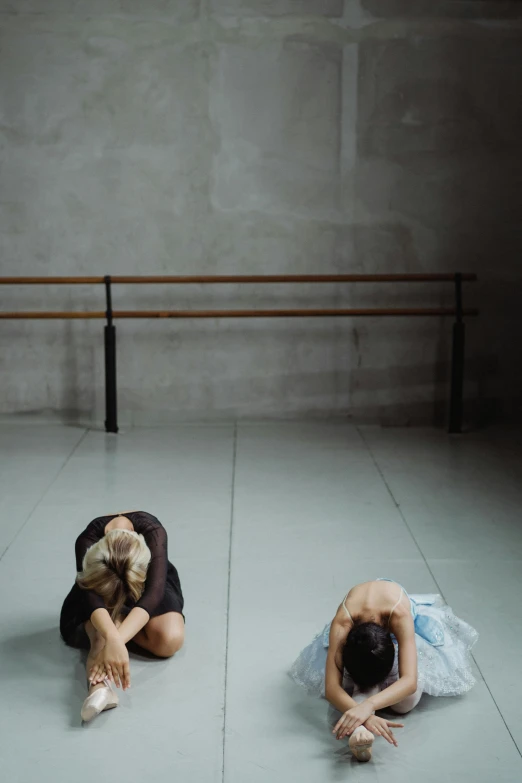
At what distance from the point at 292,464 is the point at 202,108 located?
7.04 ft

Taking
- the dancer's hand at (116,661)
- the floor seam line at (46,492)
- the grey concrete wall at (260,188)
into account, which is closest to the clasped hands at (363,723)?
the dancer's hand at (116,661)

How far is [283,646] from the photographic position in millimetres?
2658

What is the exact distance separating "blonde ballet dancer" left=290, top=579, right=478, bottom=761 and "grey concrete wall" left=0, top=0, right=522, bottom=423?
300cm

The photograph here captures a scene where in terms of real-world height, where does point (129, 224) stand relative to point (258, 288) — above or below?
above

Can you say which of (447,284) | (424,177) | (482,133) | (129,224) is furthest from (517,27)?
(129,224)

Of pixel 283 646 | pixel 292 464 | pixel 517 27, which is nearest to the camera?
pixel 283 646

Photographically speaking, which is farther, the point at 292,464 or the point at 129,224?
the point at 129,224

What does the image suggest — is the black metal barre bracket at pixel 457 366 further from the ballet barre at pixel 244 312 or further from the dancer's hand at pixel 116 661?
the dancer's hand at pixel 116 661

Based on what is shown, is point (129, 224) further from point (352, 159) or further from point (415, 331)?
point (415, 331)

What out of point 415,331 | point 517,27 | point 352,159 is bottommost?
point 415,331

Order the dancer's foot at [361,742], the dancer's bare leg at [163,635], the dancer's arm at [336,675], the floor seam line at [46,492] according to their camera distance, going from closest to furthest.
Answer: the dancer's foot at [361,742]
the dancer's arm at [336,675]
the dancer's bare leg at [163,635]
the floor seam line at [46,492]

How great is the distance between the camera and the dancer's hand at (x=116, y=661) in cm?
229

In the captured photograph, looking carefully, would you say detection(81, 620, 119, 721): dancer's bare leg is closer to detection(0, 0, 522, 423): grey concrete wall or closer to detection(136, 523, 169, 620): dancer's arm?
detection(136, 523, 169, 620): dancer's arm

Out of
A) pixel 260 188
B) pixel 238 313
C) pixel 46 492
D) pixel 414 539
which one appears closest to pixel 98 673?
pixel 414 539
